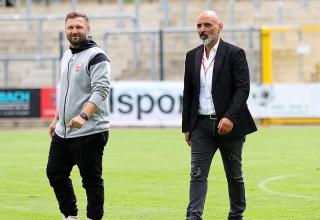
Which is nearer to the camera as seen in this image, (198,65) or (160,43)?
(198,65)

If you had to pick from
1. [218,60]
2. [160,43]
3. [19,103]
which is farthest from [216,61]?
[19,103]

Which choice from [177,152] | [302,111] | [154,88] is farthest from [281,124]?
[177,152]

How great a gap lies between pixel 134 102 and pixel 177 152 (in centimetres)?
810

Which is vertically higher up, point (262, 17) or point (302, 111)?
point (262, 17)

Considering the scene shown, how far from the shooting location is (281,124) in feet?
93.5

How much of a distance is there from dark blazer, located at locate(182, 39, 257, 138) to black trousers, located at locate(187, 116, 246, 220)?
100mm

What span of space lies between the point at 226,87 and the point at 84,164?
1610 mm

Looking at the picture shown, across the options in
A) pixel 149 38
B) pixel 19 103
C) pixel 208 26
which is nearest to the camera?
pixel 208 26

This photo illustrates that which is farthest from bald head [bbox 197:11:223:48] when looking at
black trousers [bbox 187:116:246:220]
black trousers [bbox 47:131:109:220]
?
black trousers [bbox 47:131:109:220]

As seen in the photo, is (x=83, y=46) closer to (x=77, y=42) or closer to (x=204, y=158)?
(x=77, y=42)

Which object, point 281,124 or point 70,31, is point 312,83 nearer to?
point 281,124

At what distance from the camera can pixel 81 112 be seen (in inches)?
407

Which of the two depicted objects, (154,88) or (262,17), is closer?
(154,88)

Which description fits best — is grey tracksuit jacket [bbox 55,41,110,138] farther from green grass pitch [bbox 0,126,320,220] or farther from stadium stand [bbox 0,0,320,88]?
stadium stand [bbox 0,0,320,88]
